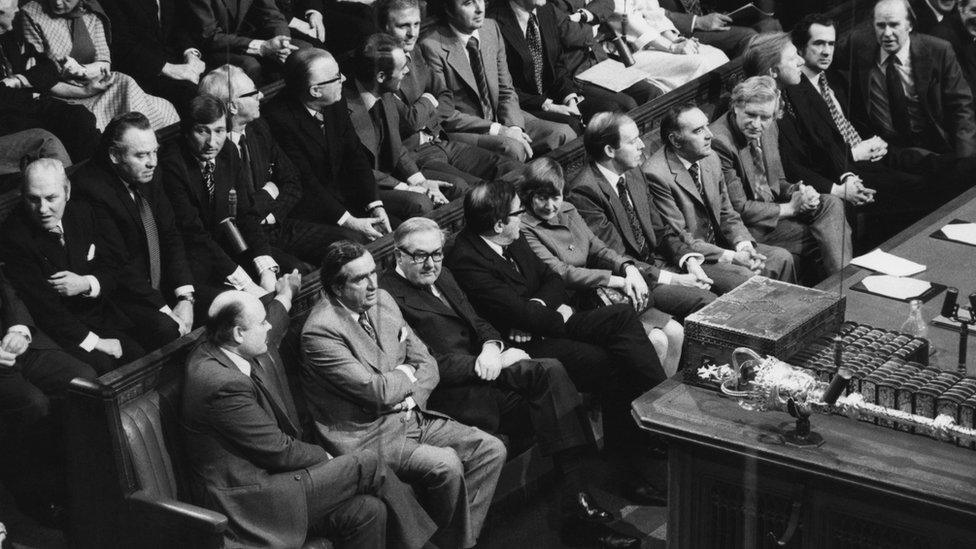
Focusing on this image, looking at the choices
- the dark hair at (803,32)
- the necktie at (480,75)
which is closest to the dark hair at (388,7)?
the necktie at (480,75)

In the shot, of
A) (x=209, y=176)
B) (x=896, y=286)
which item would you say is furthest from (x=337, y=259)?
(x=896, y=286)

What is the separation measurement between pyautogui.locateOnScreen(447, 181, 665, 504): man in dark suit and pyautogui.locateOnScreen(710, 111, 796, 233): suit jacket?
4.21 ft

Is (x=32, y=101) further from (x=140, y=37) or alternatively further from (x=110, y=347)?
(x=110, y=347)

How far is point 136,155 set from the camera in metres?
5.34

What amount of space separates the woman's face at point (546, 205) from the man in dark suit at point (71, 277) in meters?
1.42

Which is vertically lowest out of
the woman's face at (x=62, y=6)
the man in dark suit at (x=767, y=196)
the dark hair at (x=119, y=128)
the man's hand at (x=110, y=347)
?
the man in dark suit at (x=767, y=196)

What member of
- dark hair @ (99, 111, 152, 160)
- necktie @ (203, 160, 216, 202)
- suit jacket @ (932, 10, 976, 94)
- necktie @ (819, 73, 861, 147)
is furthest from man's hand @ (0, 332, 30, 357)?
suit jacket @ (932, 10, 976, 94)

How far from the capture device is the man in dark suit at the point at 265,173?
19.2 feet

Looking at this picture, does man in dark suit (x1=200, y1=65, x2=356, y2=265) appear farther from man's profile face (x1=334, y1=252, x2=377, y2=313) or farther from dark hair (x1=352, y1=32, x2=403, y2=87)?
man's profile face (x1=334, y1=252, x2=377, y2=313)

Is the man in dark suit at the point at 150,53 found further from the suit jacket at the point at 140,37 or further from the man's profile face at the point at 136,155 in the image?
the man's profile face at the point at 136,155

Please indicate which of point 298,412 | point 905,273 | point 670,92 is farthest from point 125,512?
point 670,92

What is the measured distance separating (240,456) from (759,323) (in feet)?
5.00

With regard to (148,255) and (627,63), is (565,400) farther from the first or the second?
(627,63)

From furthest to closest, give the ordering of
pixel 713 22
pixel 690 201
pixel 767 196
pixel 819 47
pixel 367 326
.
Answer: pixel 713 22 → pixel 819 47 → pixel 767 196 → pixel 690 201 → pixel 367 326
